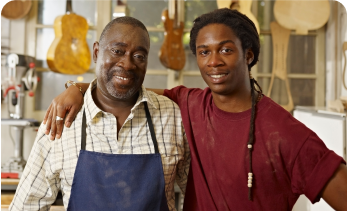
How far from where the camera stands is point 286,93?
2916mm

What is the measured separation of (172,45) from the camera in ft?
9.05

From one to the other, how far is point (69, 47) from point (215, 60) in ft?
6.33

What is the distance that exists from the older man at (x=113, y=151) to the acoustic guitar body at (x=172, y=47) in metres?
1.40

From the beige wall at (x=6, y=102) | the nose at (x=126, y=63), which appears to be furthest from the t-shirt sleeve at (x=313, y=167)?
the beige wall at (x=6, y=102)

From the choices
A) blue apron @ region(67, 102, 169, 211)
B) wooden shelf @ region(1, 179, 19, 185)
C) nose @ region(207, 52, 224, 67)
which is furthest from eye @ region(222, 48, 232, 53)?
wooden shelf @ region(1, 179, 19, 185)

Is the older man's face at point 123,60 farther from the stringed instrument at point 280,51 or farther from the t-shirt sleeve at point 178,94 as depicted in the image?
the stringed instrument at point 280,51

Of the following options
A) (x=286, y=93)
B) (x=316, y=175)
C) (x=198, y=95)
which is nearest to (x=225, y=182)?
(x=316, y=175)

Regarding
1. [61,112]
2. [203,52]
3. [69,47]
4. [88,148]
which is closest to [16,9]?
[69,47]

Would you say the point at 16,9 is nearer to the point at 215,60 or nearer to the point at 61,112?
the point at 61,112

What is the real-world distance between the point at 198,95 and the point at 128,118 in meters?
0.33

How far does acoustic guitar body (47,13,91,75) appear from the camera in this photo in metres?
2.69

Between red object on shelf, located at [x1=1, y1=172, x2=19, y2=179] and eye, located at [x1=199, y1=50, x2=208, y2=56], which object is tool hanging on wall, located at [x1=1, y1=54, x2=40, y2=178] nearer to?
red object on shelf, located at [x1=1, y1=172, x2=19, y2=179]

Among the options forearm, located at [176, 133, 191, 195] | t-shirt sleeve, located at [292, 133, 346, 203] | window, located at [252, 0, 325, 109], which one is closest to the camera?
t-shirt sleeve, located at [292, 133, 346, 203]

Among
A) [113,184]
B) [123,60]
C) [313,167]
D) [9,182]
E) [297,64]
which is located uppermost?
[297,64]
